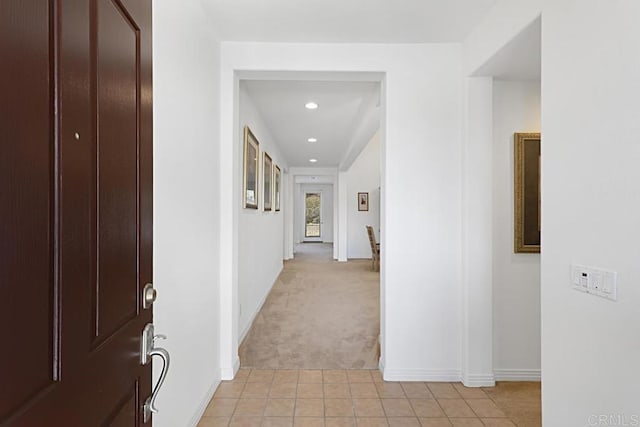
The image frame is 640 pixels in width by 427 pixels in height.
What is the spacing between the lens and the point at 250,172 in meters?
3.74

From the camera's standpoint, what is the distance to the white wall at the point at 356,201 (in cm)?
1025

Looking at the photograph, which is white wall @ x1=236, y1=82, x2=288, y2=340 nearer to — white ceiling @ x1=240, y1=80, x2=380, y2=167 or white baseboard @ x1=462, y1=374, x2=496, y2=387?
white ceiling @ x1=240, y1=80, x2=380, y2=167

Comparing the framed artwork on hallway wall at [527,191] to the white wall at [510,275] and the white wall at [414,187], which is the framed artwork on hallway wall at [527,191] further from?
the white wall at [414,187]

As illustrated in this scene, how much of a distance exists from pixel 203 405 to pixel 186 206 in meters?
1.29

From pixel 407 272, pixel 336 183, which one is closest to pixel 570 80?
pixel 407 272

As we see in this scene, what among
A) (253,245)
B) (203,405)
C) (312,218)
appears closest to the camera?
(203,405)

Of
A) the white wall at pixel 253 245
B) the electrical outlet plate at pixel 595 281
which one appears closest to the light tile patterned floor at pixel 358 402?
the white wall at pixel 253 245

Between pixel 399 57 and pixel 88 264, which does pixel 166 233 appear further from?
pixel 399 57

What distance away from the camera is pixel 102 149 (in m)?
0.83

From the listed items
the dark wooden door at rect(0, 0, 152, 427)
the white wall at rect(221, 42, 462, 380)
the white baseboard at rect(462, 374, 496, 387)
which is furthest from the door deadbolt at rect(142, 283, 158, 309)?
the white baseboard at rect(462, 374, 496, 387)

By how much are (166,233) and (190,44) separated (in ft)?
3.63

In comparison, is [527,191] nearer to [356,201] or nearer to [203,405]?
[203,405]

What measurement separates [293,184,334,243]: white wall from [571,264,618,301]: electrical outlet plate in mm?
13059

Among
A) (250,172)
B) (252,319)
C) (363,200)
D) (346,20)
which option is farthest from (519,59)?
(363,200)
